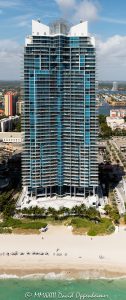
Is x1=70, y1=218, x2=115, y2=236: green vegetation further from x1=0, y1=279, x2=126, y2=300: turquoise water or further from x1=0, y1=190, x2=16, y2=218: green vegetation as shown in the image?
x1=0, y1=279, x2=126, y2=300: turquoise water

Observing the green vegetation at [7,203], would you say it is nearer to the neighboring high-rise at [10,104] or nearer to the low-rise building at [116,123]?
the low-rise building at [116,123]

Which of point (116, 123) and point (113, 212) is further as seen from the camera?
point (116, 123)

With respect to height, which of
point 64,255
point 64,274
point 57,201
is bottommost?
point 64,274

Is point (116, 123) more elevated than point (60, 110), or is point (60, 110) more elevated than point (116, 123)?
point (60, 110)

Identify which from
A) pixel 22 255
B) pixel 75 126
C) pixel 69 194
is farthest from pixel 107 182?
pixel 22 255

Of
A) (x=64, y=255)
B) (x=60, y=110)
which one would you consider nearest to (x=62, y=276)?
(x=64, y=255)

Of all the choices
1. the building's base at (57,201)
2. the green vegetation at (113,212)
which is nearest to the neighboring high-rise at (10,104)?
the building's base at (57,201)

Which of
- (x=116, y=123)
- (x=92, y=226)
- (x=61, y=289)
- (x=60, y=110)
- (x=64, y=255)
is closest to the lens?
(x=61, y=289)

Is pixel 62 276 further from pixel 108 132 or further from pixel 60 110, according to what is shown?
pixel 108 132
